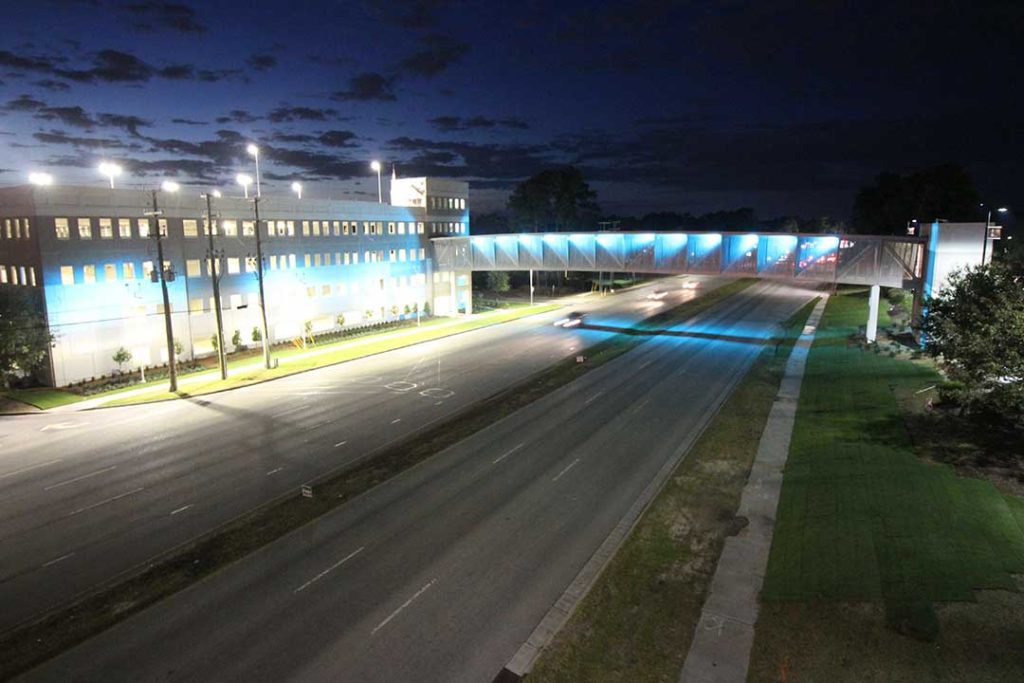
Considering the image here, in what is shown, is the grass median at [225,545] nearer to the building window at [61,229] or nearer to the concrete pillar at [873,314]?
the building window at [61,229]

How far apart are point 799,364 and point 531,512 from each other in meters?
32.6

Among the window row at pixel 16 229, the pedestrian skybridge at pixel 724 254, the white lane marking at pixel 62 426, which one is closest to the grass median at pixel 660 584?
the pedestrian skybridge at pixel 724 254

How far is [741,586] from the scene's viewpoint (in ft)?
52.3

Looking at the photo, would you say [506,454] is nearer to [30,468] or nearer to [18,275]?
[30,468]

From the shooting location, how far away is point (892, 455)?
2419cm

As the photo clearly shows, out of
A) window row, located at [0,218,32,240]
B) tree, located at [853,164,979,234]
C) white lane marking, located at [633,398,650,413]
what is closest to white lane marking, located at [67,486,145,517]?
white lane marking, located at [633,398,650,413]

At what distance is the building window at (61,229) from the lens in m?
40.6

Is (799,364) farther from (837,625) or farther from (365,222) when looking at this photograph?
(365,222)

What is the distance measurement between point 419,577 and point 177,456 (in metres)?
16.1

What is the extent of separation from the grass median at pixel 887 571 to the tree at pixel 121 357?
4355cm

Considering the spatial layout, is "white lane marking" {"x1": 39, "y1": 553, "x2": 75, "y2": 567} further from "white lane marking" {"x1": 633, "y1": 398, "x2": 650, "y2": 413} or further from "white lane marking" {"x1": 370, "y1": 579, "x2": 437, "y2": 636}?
"white lane marking" {"x1": 633, "y1": 398, "x2": 650, "y2": 413}

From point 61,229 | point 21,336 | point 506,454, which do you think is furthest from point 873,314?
point 61,229

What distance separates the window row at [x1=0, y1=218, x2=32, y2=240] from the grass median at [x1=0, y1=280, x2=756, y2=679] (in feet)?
107

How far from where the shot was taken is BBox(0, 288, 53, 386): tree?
35.8 metres
